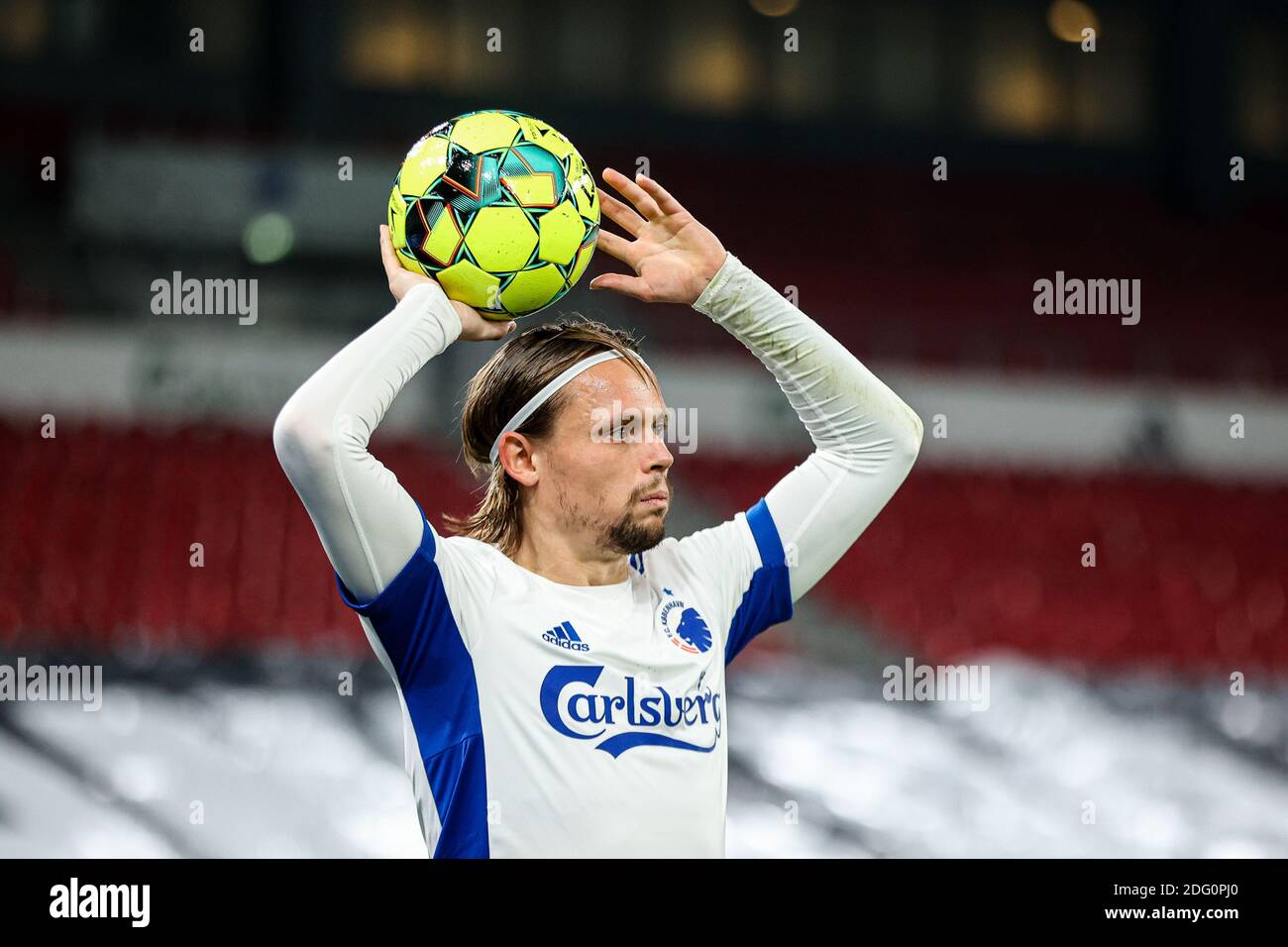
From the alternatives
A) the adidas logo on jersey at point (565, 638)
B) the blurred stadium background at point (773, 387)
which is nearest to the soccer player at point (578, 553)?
Answer: the adidas logo on jersey at point (565, 638)

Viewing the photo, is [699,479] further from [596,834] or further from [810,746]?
[596,834]

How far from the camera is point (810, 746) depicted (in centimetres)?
645

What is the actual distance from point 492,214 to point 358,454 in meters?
0.56

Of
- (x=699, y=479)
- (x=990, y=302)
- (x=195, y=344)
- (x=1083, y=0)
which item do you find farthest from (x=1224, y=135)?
(x=195, y=344)

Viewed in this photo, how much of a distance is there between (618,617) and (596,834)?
40 cm

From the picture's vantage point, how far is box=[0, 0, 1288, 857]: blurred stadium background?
6.24m

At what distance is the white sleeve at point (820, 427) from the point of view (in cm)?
272

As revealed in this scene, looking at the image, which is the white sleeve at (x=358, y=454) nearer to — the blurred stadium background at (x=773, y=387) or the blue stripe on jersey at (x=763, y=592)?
the blue stripe on jersey at (x=763, y=592)

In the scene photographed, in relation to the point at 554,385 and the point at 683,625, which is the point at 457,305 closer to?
the point at 554,385

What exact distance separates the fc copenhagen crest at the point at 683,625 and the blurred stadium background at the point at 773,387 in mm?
3314

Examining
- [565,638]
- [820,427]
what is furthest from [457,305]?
[820,427]

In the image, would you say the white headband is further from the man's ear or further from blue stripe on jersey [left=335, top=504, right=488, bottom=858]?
blue stripe on jersey [left=335, top=504, right=488, bottom=858]

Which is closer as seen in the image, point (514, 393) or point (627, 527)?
point (627, 527)

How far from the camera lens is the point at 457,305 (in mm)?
2531
